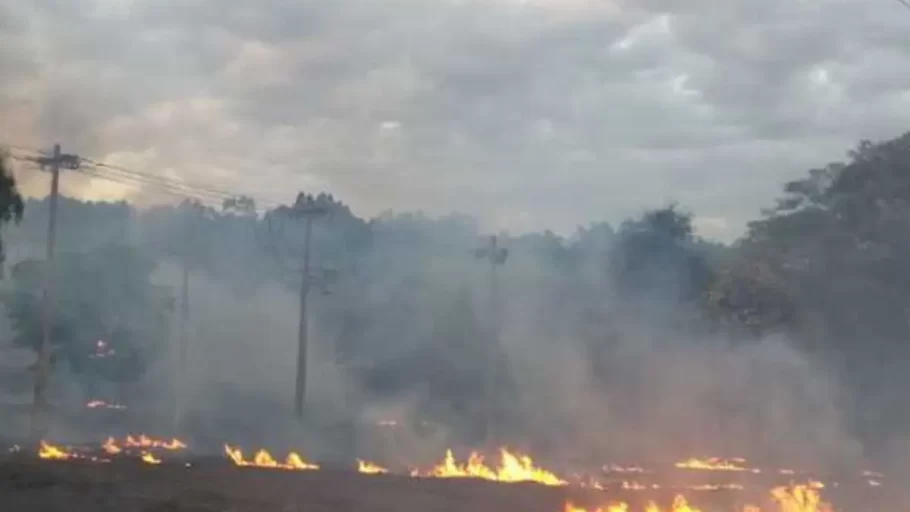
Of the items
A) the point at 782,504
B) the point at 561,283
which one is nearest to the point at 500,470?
the point at 782,504

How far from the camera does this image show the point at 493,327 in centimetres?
6694

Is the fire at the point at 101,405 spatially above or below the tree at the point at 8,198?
below

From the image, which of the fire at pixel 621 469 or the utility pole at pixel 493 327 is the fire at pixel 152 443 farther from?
the fire at pixel 621 469

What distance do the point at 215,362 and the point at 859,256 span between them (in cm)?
4506

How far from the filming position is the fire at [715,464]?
46.0 metres

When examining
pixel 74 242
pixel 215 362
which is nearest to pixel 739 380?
pixel 215 362

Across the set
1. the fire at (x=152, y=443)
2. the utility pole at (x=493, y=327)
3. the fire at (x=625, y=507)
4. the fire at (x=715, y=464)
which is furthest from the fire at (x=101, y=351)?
the fire at (x=625, y=507)

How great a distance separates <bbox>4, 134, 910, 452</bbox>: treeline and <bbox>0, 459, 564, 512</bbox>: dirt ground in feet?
66.4

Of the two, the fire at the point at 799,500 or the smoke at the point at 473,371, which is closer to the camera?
the fire at the point at 799,500

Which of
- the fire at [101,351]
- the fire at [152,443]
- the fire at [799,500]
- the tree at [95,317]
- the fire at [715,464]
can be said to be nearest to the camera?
Result: the fire at [799,500]

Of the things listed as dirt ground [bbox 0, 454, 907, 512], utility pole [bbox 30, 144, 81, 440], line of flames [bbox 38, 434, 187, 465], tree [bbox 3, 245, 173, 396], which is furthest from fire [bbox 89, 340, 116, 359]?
dirt ground [bbox 0, 454, 907, 512]

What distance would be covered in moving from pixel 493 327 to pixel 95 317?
24.4 metres

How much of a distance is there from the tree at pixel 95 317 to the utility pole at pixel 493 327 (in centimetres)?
1981

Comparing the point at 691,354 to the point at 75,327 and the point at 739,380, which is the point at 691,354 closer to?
the point at 739,380
